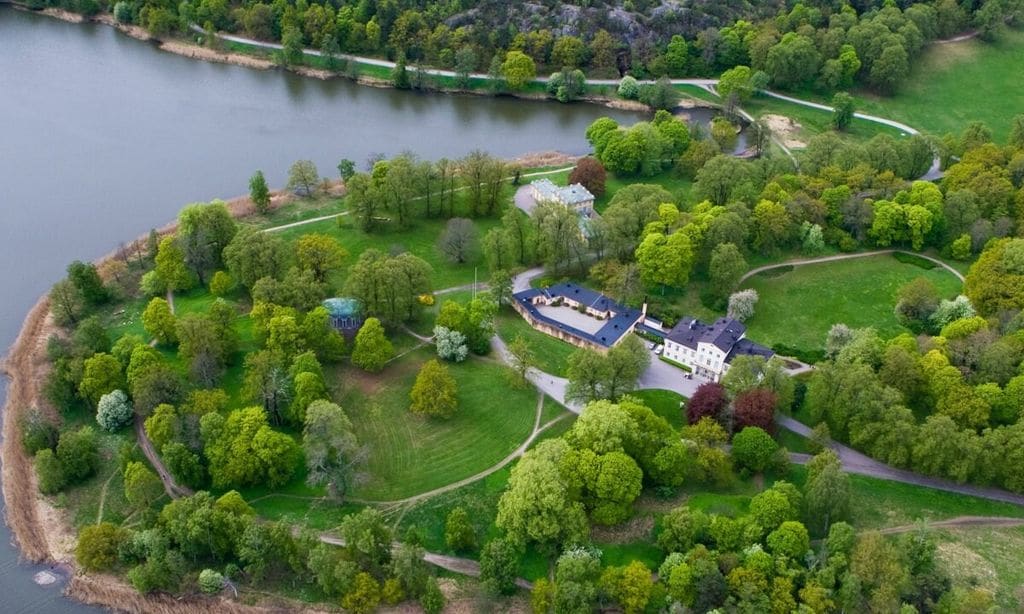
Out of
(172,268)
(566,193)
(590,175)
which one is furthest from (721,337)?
(172,268)

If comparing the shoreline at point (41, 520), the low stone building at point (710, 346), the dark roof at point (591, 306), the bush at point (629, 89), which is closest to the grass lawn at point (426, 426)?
the dark roof at point (591, 306)

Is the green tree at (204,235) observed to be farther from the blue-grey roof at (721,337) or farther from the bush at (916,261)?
the bush at (916,261)

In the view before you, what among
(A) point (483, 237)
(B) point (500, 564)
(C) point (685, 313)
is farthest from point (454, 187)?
(B) point (500, 564)

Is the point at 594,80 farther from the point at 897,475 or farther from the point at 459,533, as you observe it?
the point at 459,533

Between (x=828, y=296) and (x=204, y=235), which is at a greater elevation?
(x=204, y=235)

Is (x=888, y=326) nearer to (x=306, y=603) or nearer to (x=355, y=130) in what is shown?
(x=306, y=603)
